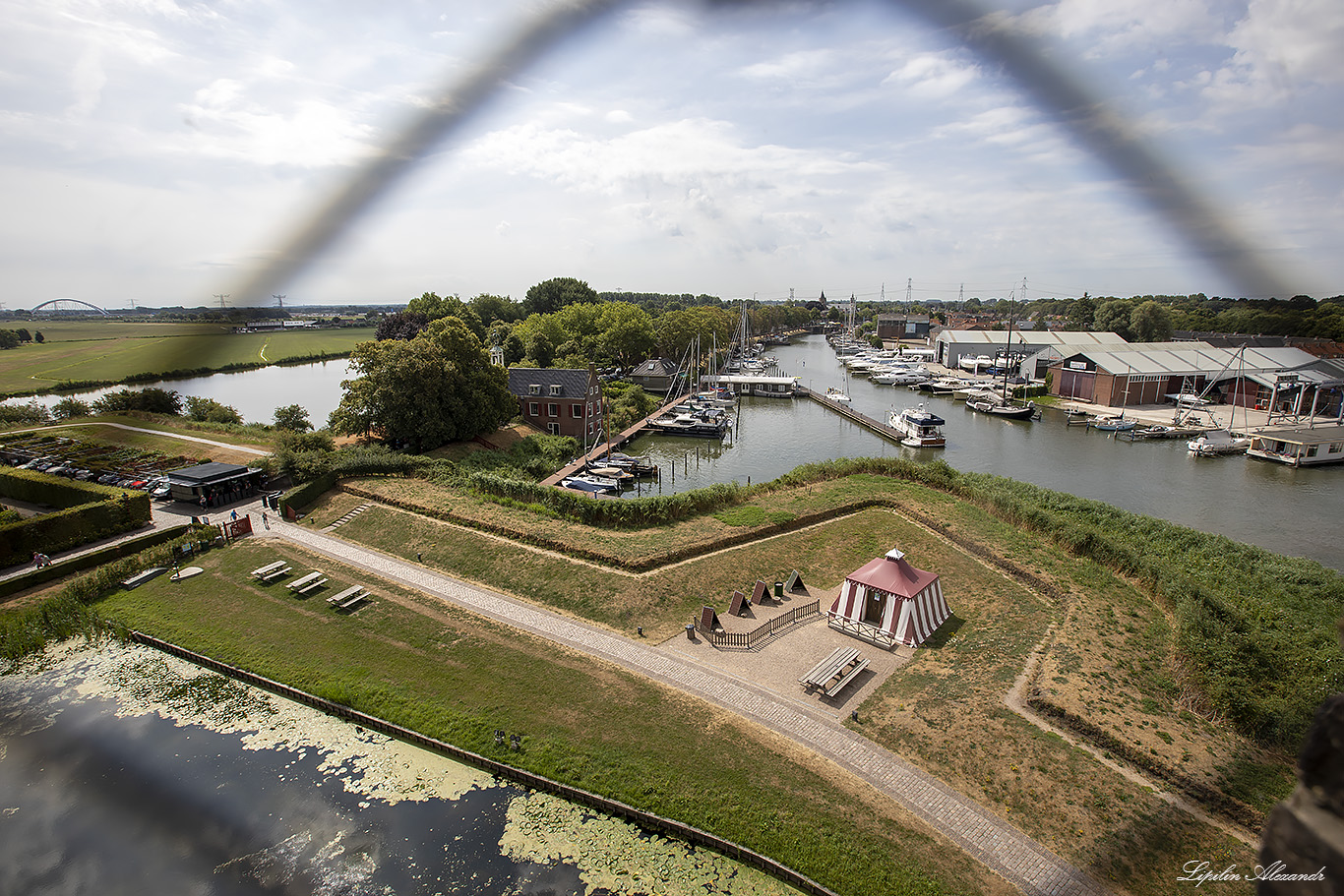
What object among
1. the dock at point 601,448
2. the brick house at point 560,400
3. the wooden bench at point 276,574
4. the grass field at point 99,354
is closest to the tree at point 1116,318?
the dock at point 601,448

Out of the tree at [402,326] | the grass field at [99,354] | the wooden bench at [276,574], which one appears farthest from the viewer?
the tree at [402,326]

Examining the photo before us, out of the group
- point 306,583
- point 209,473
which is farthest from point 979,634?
point 209,473

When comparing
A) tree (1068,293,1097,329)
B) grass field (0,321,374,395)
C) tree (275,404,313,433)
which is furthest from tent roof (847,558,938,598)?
tree (1068,293,1097,329)

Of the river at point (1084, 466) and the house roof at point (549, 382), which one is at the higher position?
the house roof at point (549, 382)

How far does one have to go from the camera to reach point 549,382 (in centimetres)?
4469

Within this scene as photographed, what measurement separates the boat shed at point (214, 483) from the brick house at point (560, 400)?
1802 cm

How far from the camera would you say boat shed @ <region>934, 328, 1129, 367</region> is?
77688 mm

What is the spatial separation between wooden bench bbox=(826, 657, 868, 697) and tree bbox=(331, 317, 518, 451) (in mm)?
26673

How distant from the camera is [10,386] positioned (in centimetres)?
5459

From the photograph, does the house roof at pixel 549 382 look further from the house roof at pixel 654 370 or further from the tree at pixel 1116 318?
the tree at pixel 1116 318

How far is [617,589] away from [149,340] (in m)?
44.2

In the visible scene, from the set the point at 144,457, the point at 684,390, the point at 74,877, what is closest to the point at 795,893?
the point at 74,877

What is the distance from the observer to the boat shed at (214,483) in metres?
27.4

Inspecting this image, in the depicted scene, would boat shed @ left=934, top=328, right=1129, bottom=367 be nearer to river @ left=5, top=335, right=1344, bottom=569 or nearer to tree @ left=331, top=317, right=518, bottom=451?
river @ left=5, top=335, right=1344, bottom=569
